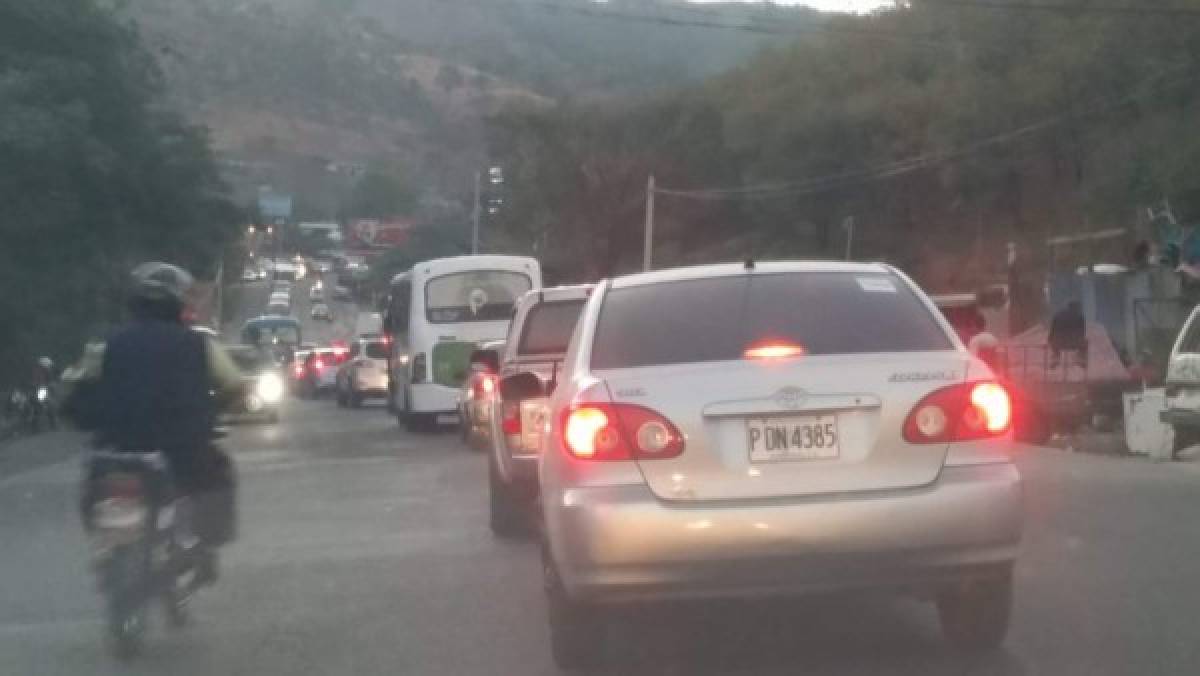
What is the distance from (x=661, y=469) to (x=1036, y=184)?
153 feet

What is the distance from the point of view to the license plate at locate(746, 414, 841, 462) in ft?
24.7

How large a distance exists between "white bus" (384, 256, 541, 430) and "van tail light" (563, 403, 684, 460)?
82.8 feet

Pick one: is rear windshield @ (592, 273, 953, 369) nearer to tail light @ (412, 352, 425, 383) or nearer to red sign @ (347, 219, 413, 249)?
tail light @ (412, 352, 425, 383)

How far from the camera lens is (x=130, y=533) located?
8766 mm

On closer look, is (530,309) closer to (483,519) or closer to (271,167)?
(483,519)

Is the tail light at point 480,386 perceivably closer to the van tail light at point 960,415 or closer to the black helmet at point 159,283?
the black helmet at point 159,283

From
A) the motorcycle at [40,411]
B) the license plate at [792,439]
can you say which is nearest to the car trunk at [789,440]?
the license plate at [792,439]

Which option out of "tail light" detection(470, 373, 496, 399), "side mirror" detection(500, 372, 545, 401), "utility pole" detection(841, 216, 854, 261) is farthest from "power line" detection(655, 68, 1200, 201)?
"side mirror" detection(500, 372, 545, 401)

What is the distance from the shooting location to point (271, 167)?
140 metres

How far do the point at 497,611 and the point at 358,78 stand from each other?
169544mm

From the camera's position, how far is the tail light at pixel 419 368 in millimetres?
32969

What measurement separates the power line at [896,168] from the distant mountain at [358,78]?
66.3m

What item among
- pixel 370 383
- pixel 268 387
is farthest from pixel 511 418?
pixel 370 383

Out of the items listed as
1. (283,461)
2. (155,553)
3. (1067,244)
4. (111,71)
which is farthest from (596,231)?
(155,553)
